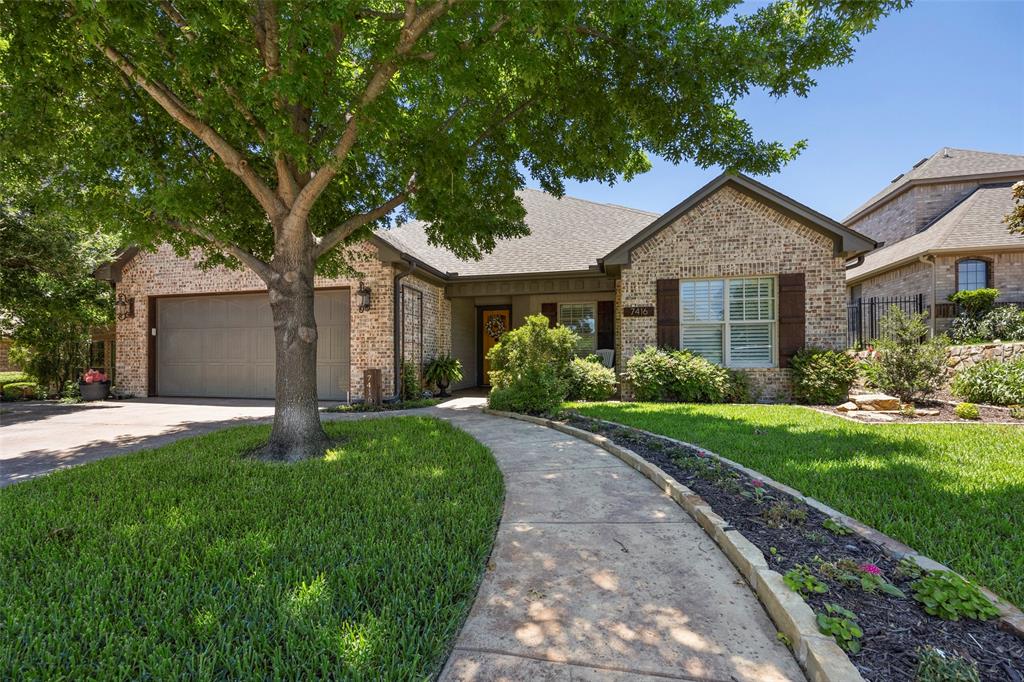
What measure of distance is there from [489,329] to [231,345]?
24.9 feet

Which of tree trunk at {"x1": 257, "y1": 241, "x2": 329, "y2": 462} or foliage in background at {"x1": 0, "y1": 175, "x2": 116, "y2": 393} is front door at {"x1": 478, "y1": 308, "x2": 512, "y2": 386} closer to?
tree trunk at {"x1": 257, "y1": 241, "x2": 329, "y2": 462}

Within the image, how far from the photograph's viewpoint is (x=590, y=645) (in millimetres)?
1947

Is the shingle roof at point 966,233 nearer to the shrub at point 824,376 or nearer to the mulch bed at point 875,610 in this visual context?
the shrub at point 824,376

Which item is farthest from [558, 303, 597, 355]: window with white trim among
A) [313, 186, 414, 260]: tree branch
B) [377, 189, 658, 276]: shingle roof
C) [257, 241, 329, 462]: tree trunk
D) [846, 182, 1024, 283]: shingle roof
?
[846, 182, 1024, 283]: shingle roof

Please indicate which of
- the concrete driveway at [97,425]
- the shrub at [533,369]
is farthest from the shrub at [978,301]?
the concrete driveway at [97,425]

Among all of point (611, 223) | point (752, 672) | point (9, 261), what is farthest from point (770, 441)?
point (9, 261)

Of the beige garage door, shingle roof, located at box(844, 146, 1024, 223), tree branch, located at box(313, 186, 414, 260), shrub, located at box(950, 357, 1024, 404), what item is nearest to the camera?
tree branch, located at box(313, 186, 414, 260)

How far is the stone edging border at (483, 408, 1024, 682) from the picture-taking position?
172 centimetres

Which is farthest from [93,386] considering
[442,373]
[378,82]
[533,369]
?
[378,82]

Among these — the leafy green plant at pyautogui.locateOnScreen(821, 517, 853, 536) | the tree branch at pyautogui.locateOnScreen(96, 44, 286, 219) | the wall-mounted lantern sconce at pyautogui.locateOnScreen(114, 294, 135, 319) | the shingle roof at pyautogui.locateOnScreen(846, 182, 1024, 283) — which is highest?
the shingle roof at pyautogui.locateOnScreen(846, 182, 1024, 283)

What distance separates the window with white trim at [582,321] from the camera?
13312mm

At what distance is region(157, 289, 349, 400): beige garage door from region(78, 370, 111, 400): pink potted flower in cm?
125

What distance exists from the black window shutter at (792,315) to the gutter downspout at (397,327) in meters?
8.55

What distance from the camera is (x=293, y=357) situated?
5.50m
